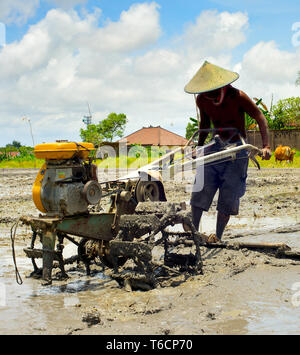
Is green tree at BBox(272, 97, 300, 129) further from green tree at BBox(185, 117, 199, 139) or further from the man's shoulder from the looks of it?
the man's shoulder

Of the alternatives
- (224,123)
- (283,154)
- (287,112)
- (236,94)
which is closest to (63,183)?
(224,123)

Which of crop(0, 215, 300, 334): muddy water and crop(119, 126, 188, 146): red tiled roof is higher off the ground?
crop(119, 126, 188, 146): red tiled roof

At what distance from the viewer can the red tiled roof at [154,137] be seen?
5803cm

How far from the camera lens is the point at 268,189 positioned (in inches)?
522

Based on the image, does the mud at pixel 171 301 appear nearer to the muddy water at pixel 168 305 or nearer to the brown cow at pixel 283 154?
the muddy water at pixel 168 305

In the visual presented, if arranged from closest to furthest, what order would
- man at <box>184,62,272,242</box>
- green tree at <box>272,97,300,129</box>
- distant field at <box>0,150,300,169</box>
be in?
man at <box>184,62,272,242</box>
distant field at <box>0,150,300,169</box>
green tree at <box>272,97,300,129</box>

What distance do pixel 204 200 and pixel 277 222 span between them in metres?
2.92

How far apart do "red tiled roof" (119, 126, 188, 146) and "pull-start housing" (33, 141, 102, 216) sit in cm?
5238

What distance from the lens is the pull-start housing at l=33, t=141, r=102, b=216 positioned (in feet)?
15.0

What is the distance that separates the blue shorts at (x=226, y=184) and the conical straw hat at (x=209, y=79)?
831 mm

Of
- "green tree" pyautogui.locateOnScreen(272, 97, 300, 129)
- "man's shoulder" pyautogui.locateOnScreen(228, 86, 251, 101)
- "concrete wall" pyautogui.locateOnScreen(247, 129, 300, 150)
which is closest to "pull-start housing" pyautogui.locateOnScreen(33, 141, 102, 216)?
"man's shoulder" pyautogui.locateOnScreen(228, 86, 251, 101)

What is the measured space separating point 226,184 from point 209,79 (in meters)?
1.26
